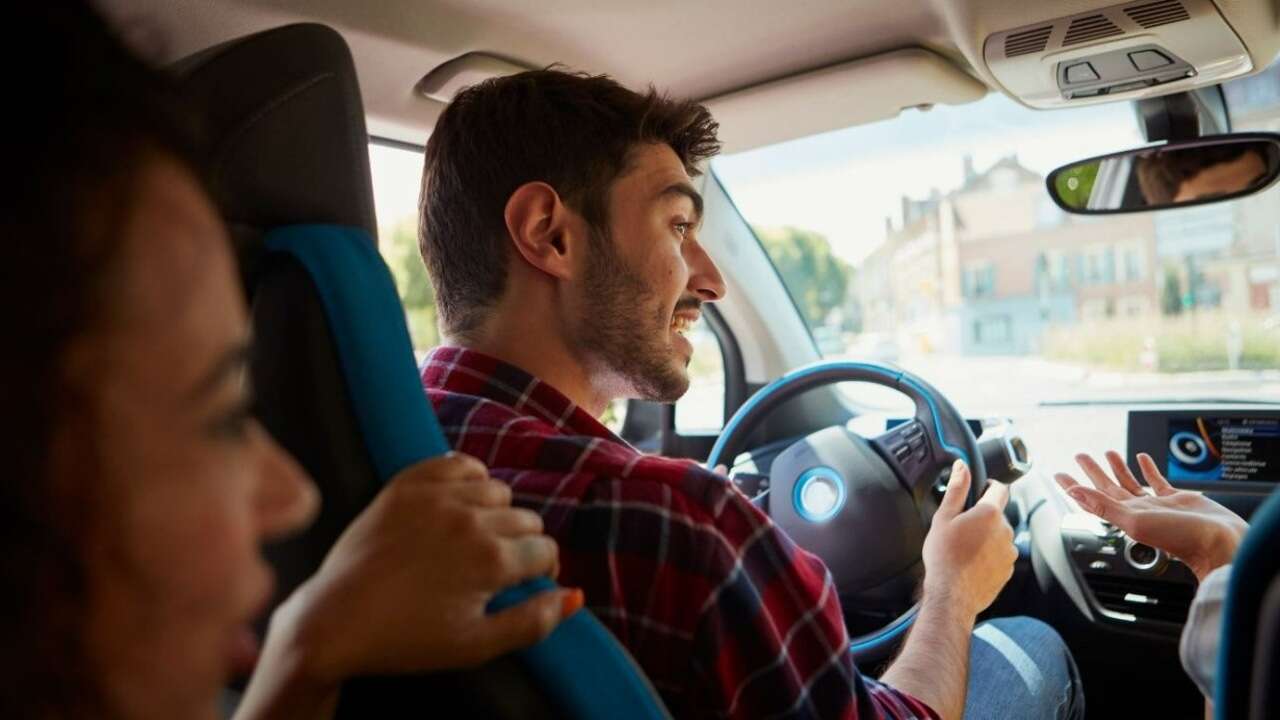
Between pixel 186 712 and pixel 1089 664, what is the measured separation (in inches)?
94.1

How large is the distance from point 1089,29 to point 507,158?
1.26 metres

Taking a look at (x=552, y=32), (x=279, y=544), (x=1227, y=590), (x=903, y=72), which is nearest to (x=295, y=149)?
(x=279, y=544)

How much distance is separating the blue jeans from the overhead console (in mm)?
1288

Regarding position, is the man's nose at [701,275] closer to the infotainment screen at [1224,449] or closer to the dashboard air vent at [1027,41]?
the dashboard air vent at [1027,41]

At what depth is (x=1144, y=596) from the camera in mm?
2229

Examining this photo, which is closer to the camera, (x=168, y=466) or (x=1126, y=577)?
(x=168, y=466)

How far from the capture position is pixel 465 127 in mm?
1652

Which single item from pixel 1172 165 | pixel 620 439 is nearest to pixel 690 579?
pixel 620 439

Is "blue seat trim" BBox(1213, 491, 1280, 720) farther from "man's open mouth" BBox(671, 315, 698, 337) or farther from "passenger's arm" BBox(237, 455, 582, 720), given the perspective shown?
"man's open mouth" BBox(671, 315, 698, 337)

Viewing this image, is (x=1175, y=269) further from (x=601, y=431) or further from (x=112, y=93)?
(x=112, y=93)

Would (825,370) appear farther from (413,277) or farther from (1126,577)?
Answer: (413,277)

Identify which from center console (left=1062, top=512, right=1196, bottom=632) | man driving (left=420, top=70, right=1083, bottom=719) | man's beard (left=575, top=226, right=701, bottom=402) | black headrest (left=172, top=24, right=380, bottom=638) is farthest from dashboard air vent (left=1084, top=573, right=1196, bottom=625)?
black headrest (left=172, top=24, right=380, bottom=638)

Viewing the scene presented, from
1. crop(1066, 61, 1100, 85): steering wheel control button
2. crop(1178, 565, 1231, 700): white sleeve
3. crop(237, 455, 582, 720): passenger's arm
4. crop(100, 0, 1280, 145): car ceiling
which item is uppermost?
crop(100, 0, 1280, 145): car ceiling

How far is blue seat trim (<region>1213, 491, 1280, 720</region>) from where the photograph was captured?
25.8 inches
